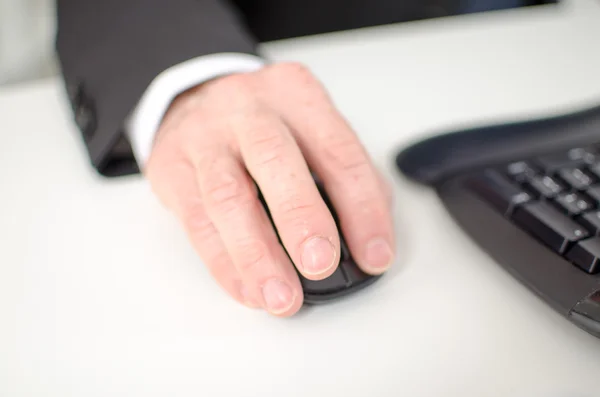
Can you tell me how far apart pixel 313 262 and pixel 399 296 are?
65 millimetres

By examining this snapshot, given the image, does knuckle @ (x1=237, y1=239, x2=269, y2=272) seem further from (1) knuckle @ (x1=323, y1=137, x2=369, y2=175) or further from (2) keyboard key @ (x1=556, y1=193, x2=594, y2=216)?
(2) keyboard key @ (x1=556, y1=193, x2=594, y2=216)

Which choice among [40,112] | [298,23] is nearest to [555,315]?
[40,112]

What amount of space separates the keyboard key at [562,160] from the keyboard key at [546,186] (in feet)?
0.03

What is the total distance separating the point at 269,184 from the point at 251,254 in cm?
5

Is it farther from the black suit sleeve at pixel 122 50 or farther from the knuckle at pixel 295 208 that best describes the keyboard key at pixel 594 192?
the black suit sleeve at pixel 122 50

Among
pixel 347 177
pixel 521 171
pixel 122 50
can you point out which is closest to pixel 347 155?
pixel 347 177

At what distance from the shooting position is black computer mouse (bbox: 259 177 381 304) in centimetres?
31

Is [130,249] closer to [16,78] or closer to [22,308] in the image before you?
[22,308]

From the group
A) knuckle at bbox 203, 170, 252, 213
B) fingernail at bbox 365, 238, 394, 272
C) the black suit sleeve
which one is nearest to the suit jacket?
the black suit sleeve

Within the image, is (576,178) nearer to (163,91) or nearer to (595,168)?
(595,168)

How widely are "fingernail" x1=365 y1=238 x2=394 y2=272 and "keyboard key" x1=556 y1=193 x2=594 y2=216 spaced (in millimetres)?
111

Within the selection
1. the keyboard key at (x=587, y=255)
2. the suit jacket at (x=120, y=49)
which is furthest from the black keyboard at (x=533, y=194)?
the suit jacket at (x=120, y=49)

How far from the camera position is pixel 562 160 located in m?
0.36

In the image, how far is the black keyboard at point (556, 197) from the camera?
1.01ft
